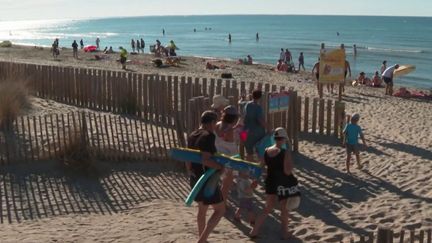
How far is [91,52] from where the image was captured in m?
42.7

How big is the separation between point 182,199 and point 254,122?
158 centimetres

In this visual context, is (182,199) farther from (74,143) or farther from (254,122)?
(74,143)

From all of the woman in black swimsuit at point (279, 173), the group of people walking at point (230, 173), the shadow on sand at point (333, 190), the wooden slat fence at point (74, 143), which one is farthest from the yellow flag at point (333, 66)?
the woman in black swimsuit at point (279, 173)

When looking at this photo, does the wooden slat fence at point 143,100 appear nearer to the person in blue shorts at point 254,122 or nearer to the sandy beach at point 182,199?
the sandy beach at point 182,199

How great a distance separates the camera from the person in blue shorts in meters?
8.09

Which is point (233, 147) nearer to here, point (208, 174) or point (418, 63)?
point (208, 174)

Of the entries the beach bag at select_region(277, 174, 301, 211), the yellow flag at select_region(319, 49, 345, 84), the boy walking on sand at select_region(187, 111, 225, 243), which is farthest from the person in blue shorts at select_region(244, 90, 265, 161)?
the yellow flag at select_region(319, 49, 345, 84)

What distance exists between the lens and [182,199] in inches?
318

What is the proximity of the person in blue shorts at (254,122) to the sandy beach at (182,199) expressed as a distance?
32.4 inches

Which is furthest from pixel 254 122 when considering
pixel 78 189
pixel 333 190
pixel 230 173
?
pixel 78 189

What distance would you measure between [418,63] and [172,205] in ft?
138

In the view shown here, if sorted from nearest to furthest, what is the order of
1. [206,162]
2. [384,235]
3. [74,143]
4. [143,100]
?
[384,235] → [206,162] → [74,143] → [143,100]

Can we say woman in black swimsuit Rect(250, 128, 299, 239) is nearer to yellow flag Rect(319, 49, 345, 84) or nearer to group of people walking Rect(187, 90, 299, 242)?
group of people walking Rect(187, 90, 299, 242)

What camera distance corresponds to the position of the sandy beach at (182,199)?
675 cm
